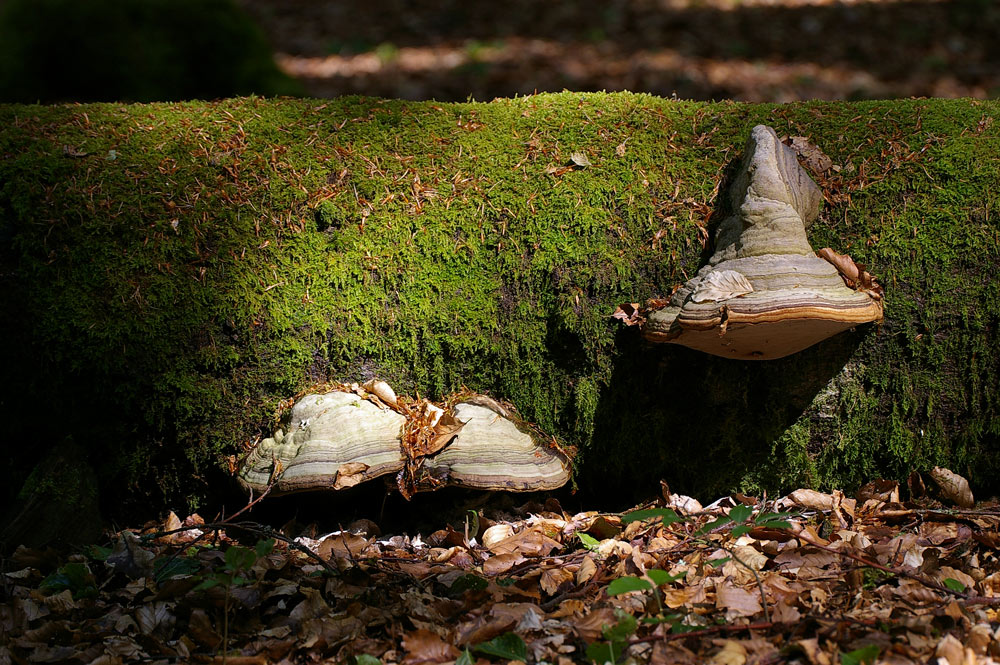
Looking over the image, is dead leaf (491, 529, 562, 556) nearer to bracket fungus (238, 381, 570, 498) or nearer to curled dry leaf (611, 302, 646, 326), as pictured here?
bracket fungus (238, 381, 570, 498)

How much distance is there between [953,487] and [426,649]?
8.55ft

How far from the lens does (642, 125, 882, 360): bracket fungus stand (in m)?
2.72

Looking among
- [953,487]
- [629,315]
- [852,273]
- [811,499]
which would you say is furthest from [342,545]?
[953,487]

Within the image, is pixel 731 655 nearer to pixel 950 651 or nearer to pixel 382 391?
pixel 950 651

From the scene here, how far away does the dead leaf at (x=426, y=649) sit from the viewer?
7.30 feet

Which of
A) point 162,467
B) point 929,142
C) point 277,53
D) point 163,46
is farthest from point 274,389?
point 277,53

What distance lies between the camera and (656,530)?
10.2 ft

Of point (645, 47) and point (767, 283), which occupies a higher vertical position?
point (645, 47)

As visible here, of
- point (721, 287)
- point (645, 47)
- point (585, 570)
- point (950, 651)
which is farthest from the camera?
point (645, 47)

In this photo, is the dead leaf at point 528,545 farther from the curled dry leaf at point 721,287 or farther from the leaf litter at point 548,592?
the curled dry leaf at point 721,287

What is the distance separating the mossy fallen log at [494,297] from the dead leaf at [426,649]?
4.34ft

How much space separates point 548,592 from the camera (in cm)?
260

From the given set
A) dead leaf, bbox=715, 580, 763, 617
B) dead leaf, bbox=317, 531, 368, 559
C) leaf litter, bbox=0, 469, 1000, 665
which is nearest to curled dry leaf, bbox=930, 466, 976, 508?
leaf litter, bbox=0, 469, 1000, 665

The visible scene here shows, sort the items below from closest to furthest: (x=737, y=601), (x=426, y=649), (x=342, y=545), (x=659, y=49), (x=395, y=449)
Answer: (x=426, y=649), (x=737, y=601), (x=395, y=449), (x=342, y=545), (x=659, y=49)
